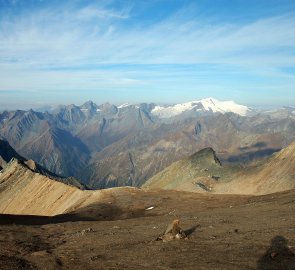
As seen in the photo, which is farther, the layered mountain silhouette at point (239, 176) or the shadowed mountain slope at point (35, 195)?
the layered mountain silhouette at point (239, 176)

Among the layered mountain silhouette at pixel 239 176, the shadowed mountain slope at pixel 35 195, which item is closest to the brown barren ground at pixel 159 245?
the shadowed mountain slope at pixel 35 195

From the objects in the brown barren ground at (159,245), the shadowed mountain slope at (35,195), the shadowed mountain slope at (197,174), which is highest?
the brown barren ground at (159,245)

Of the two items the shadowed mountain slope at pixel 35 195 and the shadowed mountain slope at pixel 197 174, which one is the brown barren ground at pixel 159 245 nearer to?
→ the shadowed mountain slope at pixel 35 195

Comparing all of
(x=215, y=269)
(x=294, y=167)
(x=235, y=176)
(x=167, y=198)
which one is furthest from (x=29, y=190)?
(x=215, y=269)

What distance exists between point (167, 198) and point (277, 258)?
46.9 m

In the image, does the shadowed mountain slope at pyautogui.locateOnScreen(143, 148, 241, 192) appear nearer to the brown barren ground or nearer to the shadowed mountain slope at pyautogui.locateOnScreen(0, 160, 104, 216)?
the shadowed mountain slope at pyautogui.locateOnScreen(0, 160, 104, 216)

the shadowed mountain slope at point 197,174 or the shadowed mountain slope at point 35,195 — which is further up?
the shadowed mountain slope at point 35,195

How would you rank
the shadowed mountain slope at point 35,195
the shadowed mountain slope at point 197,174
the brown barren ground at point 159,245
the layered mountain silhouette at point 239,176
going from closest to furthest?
the brown barren ground at point 159,245 < the shadowed mountain slope at point 35,195 < the layered mountain silhouette at point 239,176 < the shadowed mountain slope at point 197,174

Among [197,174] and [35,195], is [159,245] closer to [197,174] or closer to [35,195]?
[35,195]

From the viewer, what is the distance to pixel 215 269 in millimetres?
20422

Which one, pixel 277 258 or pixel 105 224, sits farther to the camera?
pixel 105 224

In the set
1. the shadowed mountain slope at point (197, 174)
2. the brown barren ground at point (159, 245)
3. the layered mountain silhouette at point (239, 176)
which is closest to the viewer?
the brown barren ground at point (159, 245)

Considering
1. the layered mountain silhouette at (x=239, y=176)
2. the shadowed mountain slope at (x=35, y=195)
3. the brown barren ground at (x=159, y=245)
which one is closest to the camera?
the brown barren ground at (x=159, y=245)

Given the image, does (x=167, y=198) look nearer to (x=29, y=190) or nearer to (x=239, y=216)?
(x=239, y=216)
